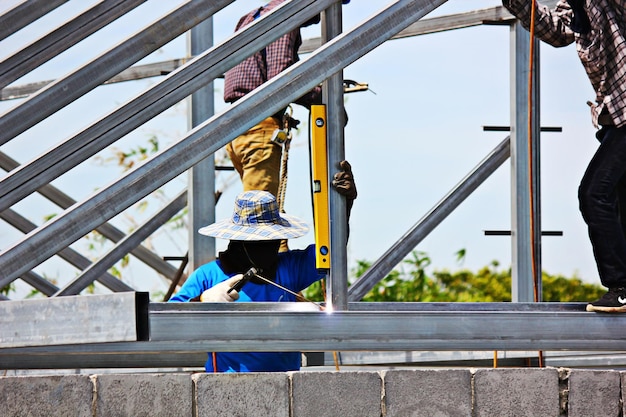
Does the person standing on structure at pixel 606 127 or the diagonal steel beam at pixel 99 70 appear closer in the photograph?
the diagonal steel beam at pixel 99 70

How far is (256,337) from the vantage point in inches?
148

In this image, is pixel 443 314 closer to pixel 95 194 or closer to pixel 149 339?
pixel 149 339

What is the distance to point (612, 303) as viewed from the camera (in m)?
4.16

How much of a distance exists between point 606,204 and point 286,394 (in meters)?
1.44

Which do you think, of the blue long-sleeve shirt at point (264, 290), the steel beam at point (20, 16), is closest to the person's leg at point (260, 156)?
the blue long-sleeve shirt at point (264, 290)

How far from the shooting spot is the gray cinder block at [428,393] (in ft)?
14.0

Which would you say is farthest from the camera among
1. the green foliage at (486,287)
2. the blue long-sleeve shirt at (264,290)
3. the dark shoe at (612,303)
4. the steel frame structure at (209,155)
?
the green foliage at (486,287)

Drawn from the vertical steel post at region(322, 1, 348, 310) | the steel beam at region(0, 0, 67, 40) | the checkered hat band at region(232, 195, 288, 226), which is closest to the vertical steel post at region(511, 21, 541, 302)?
the checkered hat band at region(232, 195, 288, 226)

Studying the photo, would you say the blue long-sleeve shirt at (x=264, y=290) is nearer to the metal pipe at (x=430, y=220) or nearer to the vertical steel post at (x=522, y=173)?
the vertical steel post at (x=522, y=173)

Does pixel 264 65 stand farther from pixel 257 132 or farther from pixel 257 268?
pixel 257 268

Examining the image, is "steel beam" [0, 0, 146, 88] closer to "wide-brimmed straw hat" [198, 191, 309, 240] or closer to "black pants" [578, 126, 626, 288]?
"wide-brimmed straw hat" [198, 191, 309, 240]

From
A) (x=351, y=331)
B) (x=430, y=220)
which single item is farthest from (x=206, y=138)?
(x=430, y=220)

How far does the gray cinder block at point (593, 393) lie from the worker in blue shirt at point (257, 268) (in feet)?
3.64

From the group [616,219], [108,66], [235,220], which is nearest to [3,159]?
[235,220]
